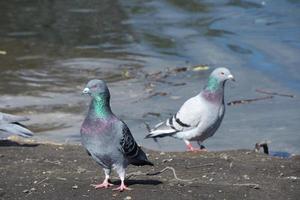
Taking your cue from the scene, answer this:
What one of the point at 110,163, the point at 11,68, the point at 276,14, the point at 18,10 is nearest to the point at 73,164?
the point at 110,163

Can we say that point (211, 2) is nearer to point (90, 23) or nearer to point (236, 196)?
point (90, 23)

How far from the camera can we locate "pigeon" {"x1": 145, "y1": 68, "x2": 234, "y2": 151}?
8469 millimetres

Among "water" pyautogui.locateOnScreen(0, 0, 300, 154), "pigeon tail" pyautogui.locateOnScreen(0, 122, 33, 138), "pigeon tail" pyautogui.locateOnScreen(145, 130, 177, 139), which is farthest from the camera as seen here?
"water" pyautogui.locateOnScreen(0, 0, 300, 154)

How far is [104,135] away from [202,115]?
2.74 meters

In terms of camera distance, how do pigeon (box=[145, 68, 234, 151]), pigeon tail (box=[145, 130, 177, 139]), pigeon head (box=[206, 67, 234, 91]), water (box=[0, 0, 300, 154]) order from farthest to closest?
water (box=[0, 0, 300, 154])
pigeon tail (box=[145, 130, 177, 139])
pigeon head (box=[206, 67, 234, 91])
pigeon (box=[145, 68, 234, 151])

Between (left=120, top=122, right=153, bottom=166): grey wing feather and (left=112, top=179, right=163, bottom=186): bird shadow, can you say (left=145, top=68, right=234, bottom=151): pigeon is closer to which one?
(left=112, top=179, right=163, bottom=186): bird shadow

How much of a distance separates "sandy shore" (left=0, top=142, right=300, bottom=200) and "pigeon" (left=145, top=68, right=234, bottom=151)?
379 millimetres

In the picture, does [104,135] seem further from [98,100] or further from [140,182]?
[140,182]

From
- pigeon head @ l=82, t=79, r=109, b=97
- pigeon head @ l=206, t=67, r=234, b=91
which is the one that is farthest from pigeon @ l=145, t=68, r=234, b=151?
pigeon head @ l=82, t=79, r=109, b=97

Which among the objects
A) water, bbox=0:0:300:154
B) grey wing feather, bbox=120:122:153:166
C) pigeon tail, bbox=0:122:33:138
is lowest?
water, bbox=0:0:300:154

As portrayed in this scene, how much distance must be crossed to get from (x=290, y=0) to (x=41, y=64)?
6031 mm

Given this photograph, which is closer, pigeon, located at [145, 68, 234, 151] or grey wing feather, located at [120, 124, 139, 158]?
grey wing feather, located at [120, 124, 139, 158]

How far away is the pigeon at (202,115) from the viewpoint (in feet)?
27.8

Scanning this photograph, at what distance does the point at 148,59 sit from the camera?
1337cm
